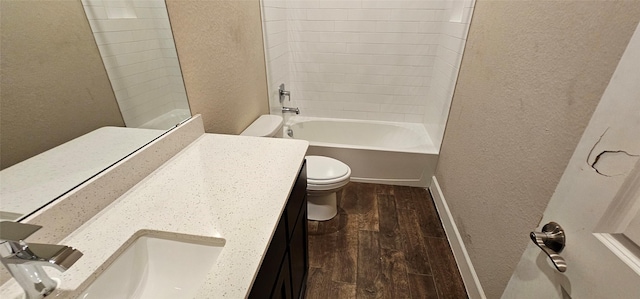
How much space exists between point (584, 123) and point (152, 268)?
1.32 metres

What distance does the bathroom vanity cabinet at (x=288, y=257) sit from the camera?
726 millimetres

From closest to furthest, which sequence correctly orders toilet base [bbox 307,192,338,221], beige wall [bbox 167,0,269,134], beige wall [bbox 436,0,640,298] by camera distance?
beige wall [bbox 436,0,640,298] < beige wall [bbox 167,0,269,134] < toilet base [bbox 307,192,338,221]

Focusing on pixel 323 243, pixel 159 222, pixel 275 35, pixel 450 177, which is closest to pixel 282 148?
pixel 159 222

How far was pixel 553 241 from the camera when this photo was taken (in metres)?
0.57

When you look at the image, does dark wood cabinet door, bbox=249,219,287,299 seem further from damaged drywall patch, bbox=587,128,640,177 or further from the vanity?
damaged drywall patch, bbox=587,128,640,177

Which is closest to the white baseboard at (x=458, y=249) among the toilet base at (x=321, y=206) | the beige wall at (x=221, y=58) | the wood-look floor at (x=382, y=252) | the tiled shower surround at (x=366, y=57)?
the wood-look floor at (x=382, y=252)

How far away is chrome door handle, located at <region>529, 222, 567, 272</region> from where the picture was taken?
1.75 ft

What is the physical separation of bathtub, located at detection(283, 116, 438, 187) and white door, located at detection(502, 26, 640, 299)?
1.73 metres

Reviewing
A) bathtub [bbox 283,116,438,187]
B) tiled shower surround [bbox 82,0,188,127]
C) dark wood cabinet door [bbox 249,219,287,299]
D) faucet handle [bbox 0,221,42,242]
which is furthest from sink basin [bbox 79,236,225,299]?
bathtub [bbox 283,116,438,187]

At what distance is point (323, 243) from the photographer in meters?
1.79

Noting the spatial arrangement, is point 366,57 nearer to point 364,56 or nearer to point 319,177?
point 364,56

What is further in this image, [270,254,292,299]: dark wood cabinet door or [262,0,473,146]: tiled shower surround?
[262,0,473,146]: tiled shower surround

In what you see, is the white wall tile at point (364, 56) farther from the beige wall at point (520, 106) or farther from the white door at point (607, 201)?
the white door at point (607, 201)

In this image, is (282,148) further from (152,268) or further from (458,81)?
(458,81)
